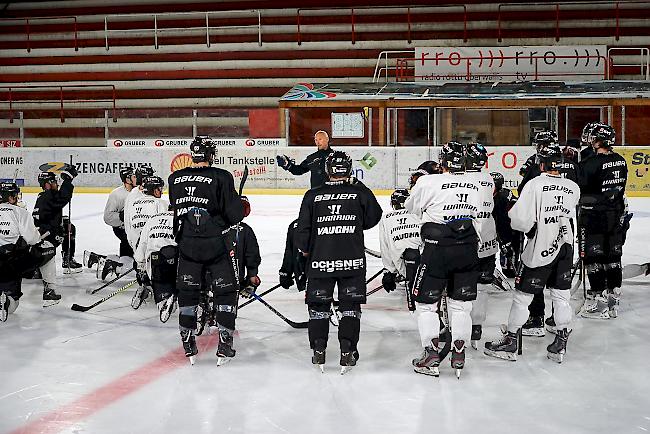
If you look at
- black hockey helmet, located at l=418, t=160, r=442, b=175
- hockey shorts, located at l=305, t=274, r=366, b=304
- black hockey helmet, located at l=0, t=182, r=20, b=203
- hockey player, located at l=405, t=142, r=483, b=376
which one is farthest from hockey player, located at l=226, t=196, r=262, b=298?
black hockey helmet, located at l=0, t=182, r=20, b=203

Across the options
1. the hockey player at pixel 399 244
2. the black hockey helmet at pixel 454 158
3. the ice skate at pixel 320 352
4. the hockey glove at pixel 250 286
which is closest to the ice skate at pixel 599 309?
the hockey player at pixel 399 244

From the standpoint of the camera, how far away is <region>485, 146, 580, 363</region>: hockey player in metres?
5.70

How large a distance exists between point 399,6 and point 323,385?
1838 centimetres

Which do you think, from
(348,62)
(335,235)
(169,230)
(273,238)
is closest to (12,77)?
(348,62)

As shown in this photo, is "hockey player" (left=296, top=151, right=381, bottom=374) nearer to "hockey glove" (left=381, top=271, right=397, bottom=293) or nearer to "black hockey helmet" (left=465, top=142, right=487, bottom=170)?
"black hockey helmet" (left=465, top=142, right=487, bottom=170)

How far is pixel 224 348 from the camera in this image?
5.83 m

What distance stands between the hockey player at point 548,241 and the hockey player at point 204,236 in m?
1.86

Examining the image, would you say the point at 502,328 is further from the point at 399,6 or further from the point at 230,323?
the point at 399,6

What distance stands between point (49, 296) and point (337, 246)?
11.5ft

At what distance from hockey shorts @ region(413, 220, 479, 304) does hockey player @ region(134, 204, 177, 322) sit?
2.18 m

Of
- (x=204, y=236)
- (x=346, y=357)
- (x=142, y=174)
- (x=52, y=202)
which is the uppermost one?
(x=142, y=174)

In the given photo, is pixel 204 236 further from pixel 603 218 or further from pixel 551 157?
pixel 603 218

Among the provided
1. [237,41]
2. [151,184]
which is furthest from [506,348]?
[237,41]

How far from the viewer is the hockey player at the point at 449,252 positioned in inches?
214
